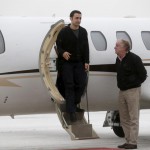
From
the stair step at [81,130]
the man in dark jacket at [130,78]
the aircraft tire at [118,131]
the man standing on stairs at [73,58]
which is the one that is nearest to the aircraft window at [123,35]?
the man in dark jacket at [130,78]

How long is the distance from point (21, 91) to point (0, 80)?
612 millimetres

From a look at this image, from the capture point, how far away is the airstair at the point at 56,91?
53.7ft

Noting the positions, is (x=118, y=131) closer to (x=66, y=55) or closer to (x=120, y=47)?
(x=120, y=47)

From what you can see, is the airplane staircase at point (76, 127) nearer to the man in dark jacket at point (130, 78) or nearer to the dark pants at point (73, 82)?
the dark pants at point (73, 82)

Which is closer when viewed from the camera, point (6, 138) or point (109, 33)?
point (109, 33)

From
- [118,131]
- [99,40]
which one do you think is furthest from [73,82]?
[118,131]

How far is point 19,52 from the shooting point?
53.5ft

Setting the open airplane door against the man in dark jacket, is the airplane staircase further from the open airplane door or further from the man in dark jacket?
the man in dark jacket

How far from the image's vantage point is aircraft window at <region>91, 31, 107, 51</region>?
58.2 ft

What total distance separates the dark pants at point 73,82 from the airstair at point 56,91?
0.23m

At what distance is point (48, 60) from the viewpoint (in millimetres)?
16609

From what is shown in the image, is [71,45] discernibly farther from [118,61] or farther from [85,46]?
[118,61]

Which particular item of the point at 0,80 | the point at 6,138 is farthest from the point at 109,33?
the point at 6,138

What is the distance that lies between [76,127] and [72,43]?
5.97 feet
